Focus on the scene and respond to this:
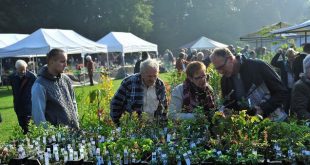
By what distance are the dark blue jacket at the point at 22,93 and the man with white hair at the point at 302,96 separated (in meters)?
4.34

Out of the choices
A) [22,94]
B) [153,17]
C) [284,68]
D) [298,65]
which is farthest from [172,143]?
[153,17]

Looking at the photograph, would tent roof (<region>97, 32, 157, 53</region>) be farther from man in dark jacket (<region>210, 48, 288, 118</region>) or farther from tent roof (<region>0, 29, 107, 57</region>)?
man in dark jacket (<region>210, 48, 288, 118</region>)

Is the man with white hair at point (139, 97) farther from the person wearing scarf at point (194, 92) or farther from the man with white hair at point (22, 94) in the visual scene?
the man with white hair at point (22, 94)

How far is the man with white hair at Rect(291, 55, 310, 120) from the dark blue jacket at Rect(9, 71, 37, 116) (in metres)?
4.34

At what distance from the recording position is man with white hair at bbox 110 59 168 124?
427 cm

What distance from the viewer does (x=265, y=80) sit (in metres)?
3.93

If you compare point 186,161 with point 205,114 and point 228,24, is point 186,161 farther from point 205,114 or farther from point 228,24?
point 228,24

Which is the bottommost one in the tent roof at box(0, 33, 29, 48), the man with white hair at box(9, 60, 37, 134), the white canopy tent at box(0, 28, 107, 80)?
the man with white hair at box(9, 60, 37, 134)

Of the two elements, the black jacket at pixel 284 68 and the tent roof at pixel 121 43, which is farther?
the tent roof at pixel 121 43

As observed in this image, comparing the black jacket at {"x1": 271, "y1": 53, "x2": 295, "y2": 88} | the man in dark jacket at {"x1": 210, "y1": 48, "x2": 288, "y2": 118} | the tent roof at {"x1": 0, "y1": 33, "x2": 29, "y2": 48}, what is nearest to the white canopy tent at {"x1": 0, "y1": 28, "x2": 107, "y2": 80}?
the tent roof at {"x1": 0, "y1": 33, "x2": 29, "y2": 48}

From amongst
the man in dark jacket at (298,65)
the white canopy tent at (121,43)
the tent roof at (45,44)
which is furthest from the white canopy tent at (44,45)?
the man in dark jacket at (298,65)

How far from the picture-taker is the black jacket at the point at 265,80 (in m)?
3.88

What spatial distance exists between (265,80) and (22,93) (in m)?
4.34

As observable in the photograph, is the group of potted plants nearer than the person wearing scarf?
Yes
